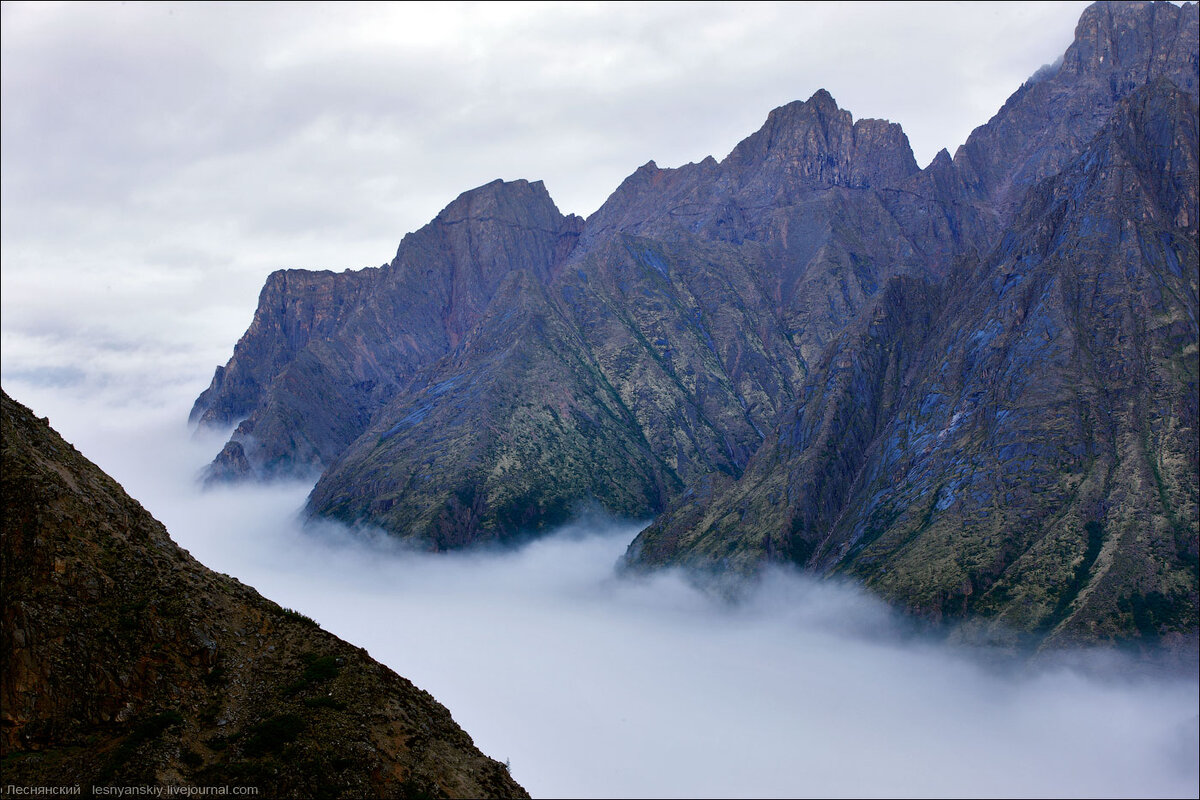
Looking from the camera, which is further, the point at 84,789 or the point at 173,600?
the point at 173,600

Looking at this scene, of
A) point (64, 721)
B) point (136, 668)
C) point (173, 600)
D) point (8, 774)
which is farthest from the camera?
point (173, 600)

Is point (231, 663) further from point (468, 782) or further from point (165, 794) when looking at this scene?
point (468, 782)

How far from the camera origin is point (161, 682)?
72.1 m

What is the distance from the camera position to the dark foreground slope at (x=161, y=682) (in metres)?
67.1

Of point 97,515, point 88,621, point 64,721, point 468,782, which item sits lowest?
point 468,782

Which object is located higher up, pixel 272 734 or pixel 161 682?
pixel 161 682

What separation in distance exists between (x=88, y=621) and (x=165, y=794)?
51.2ft

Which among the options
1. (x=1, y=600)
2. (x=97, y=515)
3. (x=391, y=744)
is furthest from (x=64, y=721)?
(x=391, y=744)

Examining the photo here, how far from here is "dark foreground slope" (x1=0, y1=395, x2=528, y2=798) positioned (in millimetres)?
67062

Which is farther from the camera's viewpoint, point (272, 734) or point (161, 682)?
point (161, 682)

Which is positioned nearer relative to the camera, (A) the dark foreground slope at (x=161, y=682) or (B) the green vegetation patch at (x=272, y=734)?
(A) the dark foreground slope at (x=161, y=682)

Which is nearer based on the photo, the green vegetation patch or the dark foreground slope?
the dark foreground slope

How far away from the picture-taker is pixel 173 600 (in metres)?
77.0

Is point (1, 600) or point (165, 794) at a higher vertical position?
point (1, 600)
